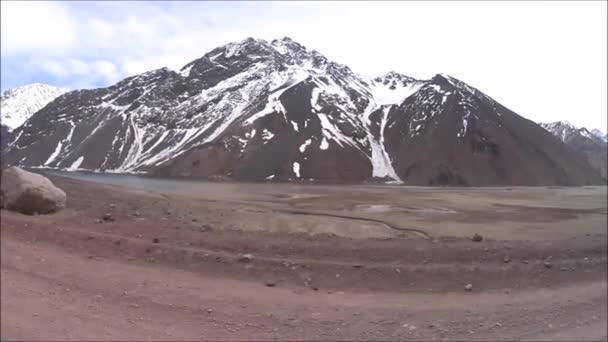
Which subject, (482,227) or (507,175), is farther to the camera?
(507,175)

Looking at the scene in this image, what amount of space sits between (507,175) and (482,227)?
34579 millimetres

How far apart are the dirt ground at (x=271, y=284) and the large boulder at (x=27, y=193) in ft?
0.84

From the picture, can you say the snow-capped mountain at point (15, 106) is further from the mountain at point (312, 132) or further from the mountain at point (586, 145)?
the mountain at point (586, 145)

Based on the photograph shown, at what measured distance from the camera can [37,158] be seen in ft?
43.7

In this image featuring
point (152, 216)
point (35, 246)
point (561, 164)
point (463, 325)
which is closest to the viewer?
point (463, 325)

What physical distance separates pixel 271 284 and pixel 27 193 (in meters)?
4.38

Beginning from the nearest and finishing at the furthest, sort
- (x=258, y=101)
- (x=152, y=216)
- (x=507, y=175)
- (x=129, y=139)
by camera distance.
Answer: (x=152, y=216)
(x=507, y=175)
(x=129, y=139)
(x=258, y=101)

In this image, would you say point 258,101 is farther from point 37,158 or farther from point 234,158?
point 37,158

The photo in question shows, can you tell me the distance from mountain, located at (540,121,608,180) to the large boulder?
123ft

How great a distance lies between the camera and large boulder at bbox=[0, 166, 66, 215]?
20.5 feet

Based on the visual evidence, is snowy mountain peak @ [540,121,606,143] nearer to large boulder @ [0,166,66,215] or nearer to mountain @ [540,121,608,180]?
mountain @ [540,121,608,180]

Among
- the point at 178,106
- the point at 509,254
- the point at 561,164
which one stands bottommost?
the point at 509,254

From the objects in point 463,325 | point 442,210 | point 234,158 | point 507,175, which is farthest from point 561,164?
point 234,158

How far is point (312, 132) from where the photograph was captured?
10212cm
